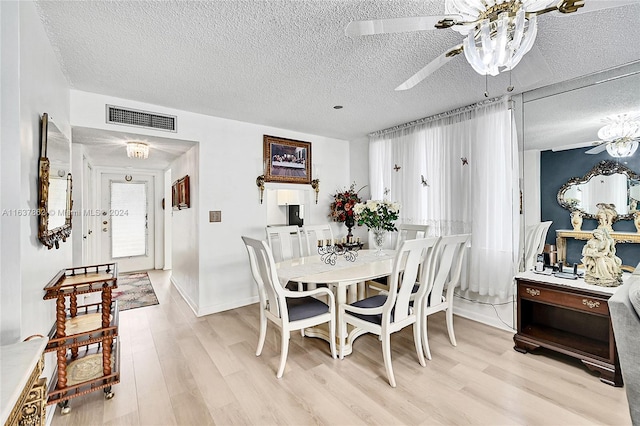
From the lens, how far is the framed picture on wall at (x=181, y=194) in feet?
13.0

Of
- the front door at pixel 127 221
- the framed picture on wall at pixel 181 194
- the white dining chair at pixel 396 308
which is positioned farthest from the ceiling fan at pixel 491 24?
the front door at pixel 127 221

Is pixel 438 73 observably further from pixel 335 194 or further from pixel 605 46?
pixel 335 194

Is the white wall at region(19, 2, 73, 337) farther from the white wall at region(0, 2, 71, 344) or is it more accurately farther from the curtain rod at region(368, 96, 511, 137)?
the curtain rod at region(368, 96, 511, 137)

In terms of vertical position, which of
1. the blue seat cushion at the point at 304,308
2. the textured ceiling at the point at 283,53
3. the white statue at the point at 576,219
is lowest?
the blue seat cushion at the point at 304,308

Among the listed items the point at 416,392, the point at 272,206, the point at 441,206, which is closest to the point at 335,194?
the point at 272,206

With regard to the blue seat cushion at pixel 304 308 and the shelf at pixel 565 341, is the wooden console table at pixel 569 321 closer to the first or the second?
the shelf at pixel 565 341

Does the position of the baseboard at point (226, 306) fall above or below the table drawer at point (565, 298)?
below

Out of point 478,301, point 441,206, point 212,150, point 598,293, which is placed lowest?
point 478,301

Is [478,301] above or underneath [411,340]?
above

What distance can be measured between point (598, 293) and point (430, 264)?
1219mm

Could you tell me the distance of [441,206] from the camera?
356 centimetres

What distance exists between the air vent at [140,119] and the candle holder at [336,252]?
2.17 meters

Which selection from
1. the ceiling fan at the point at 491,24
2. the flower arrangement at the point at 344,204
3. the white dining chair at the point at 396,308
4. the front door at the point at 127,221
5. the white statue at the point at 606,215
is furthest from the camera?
the front door at the point at 127,221

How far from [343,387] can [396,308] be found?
0.68 metres
